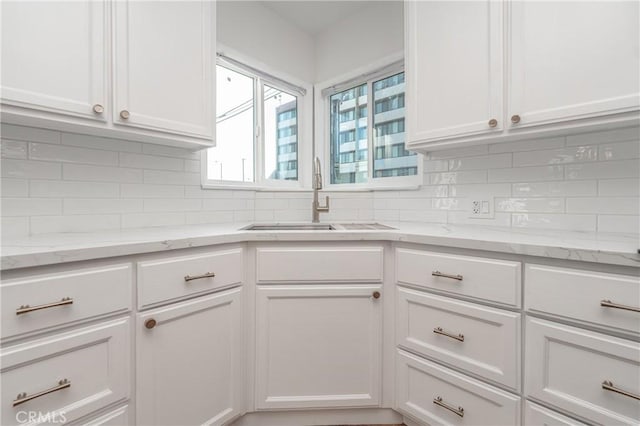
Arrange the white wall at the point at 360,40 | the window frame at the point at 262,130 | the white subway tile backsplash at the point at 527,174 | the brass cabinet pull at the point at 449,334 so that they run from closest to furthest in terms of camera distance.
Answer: the brass cabinet pull at the point at 449,334 → the white subway tile backsplash at the point at 527,174 → the window frame at the point at 262,130 → the white wall at the point at 360,40

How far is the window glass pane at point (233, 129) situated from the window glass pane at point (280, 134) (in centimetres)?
15

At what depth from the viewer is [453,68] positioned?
4.76 ft

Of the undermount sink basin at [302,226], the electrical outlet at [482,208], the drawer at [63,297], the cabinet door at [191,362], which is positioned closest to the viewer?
the drawer at [63,297]

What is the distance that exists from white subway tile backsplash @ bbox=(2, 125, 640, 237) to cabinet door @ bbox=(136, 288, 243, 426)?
0.68 meters

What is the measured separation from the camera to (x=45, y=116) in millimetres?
1081

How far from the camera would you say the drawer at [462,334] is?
1.08m

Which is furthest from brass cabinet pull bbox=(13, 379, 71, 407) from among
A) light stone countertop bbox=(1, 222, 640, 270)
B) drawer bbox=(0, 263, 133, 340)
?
light stone countertop bbox=(1, 222, 640, 270)

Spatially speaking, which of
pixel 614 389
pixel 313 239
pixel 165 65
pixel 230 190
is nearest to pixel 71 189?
pixel 165 65

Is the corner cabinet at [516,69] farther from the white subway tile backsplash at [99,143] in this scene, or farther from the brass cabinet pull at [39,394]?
the brass cabinet pull at [39,394]

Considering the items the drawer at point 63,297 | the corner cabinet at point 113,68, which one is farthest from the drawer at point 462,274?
the corner cabinet at point 113,68

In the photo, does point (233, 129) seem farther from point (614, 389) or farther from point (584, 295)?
point (614, 389)

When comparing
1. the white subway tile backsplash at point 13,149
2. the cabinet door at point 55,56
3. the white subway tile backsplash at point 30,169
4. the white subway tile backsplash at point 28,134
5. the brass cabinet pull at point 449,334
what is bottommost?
the brass cabinet pull at point 449,334

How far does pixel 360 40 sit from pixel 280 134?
937 mm

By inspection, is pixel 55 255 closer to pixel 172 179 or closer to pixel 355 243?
pixel 172 179
